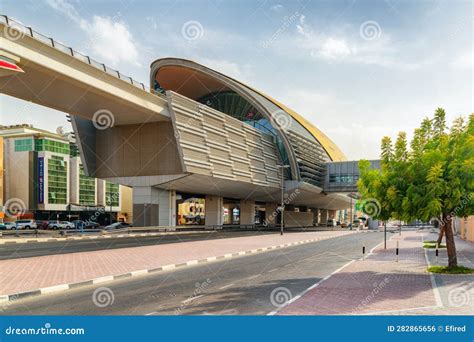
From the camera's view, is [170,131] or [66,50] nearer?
[66,50]

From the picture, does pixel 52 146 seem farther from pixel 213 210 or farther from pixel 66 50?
pixel 66 50

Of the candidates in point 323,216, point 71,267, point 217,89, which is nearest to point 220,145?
point 217,89

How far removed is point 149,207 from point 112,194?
4940 centimetres

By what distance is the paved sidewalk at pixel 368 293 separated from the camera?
9742 mm

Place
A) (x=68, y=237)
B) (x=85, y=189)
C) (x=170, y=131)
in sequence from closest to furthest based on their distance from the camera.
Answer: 1. (x=68, y=237)
2. (x=170, y=131)
3. (x=85, y=189)

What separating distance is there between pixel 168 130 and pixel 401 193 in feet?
108

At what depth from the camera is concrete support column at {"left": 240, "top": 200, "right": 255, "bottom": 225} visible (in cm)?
7038

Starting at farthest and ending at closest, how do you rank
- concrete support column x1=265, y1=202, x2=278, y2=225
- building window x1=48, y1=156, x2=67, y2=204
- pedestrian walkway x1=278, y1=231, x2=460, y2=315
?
concrete support column x1=265, y1=202, x2=278, y2=225 < building window x1=48, y1=156, x2=67, y2=204 < pedestrian walkway x1=278, y1=231, x2=460, y2=315

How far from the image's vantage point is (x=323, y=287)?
42.0ft

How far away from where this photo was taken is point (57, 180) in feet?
254

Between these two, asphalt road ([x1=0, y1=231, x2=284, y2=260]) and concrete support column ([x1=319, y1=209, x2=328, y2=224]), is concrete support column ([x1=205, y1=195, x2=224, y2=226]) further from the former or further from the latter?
concrete support column ([x1=319, y1=209, x2=328, y2=224])

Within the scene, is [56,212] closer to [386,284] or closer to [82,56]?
[82,56]

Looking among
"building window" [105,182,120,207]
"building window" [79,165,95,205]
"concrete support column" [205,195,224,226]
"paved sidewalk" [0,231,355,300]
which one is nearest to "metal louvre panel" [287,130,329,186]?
"concrete support column" [205,195,224,226]

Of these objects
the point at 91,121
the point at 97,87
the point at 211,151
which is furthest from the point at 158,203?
the point at 97,87
